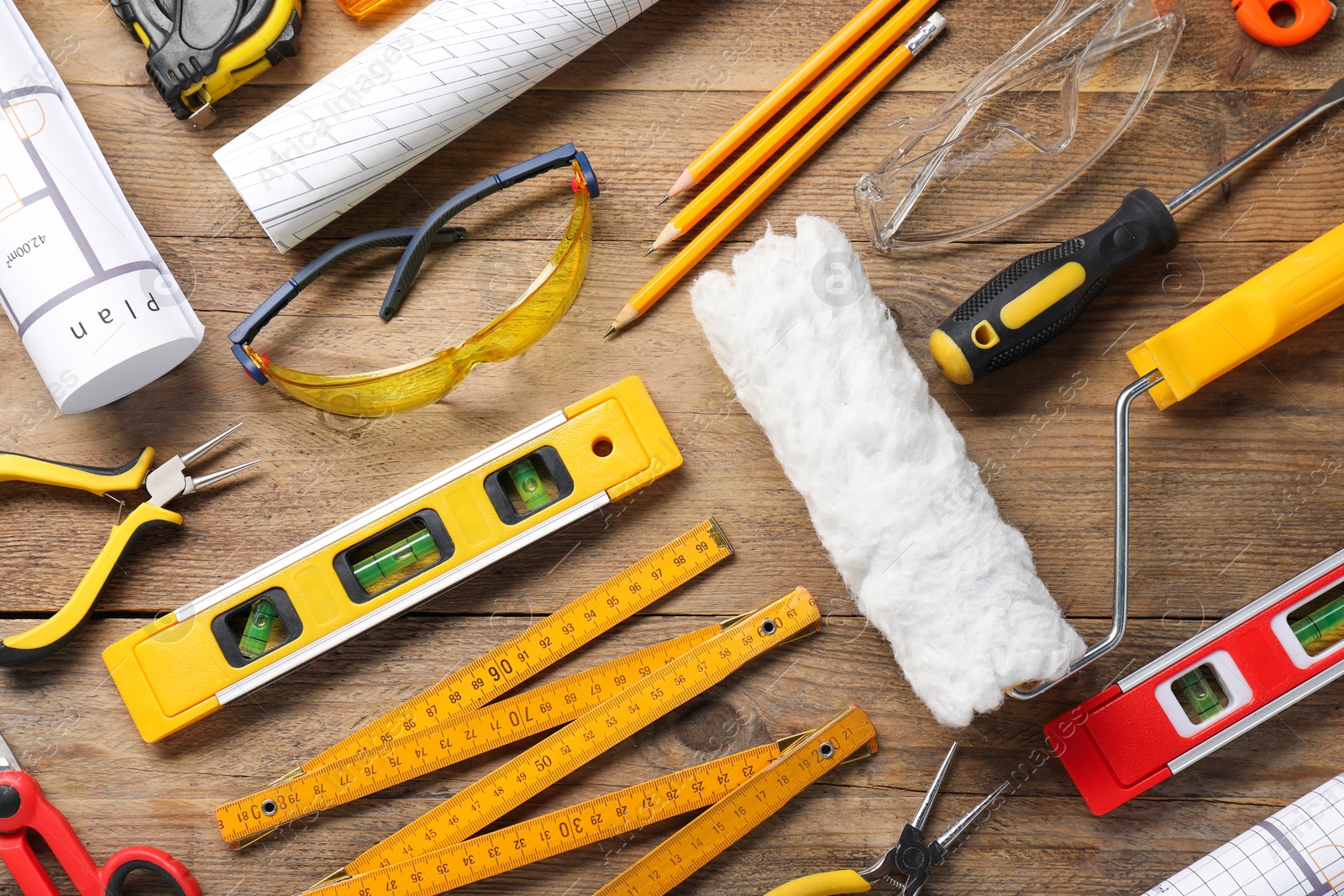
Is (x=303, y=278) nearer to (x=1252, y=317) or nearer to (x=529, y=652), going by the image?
(x=529, y=652)

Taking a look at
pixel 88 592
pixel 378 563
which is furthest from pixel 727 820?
pixel 88 592

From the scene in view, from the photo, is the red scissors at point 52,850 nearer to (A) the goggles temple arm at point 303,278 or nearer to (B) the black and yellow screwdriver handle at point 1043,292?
(A) the goggles temple arm at point 303,278

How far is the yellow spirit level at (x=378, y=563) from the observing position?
1.00 m

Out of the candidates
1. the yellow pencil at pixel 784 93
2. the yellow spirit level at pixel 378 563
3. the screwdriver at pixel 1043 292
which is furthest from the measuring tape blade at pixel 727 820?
the yellow pencil at pixel 784 93

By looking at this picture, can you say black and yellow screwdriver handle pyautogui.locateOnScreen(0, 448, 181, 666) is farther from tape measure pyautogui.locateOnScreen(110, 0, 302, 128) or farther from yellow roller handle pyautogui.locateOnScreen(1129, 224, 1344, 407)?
yellow roller handle pyautogui.locateOnScreen(1129, 224, 1344, 407)

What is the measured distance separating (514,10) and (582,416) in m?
0.47

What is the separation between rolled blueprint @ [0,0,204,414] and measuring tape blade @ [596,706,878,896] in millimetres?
786

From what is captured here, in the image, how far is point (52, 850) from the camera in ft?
3.33

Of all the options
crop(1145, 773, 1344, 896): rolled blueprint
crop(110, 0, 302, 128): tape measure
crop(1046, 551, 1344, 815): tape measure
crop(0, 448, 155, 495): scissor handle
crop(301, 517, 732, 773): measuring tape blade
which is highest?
crop(110, 0, 302, 128): tape measure

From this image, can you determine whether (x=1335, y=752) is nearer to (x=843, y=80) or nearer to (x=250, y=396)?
(x=843, y=80)

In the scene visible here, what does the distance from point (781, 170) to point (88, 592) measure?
3.11 ft

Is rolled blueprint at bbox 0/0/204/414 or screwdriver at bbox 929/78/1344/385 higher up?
rolled blueprint at bbox 0/0/204/414

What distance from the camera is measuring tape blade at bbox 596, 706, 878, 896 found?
1003 millimetres

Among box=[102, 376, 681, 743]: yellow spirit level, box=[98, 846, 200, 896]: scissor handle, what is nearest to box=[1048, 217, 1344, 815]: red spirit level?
box=[102, 376, 681, 743]: yellow spirit level
